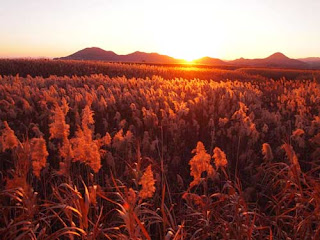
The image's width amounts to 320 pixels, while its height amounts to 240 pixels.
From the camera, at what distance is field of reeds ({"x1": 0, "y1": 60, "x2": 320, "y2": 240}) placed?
2.11 m

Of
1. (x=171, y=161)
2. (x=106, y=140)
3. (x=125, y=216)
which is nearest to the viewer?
(x=125, y=216)

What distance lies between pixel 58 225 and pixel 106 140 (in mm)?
975

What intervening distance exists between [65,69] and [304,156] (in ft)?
65.9

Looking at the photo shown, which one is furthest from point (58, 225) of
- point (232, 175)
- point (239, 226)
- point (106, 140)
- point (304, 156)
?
point (304, 156)

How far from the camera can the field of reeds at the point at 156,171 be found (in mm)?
2113

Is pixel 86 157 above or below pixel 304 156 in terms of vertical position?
above

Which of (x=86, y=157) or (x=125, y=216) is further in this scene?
(x=86, y=157)

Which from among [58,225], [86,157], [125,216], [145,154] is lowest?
[58,225]

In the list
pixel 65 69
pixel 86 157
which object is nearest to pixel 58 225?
pixel 86 157

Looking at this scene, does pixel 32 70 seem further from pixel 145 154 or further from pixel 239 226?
pixel 239 226

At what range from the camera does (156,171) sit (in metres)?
3.79

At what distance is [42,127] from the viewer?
504 centimetres

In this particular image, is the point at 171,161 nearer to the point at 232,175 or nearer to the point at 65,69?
the point at 232,175

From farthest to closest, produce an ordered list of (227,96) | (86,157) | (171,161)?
(227,96) → (171,161) → (86,157)
